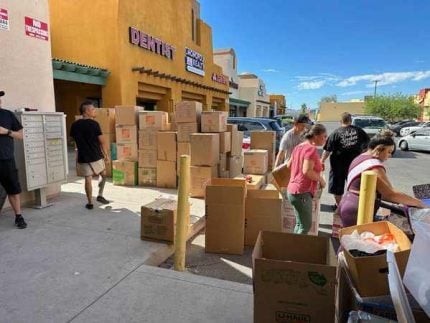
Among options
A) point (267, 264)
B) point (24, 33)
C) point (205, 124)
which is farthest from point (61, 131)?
point (267, 264)

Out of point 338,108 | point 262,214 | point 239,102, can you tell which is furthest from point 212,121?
point 338,108

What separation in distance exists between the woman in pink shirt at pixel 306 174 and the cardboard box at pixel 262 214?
53 centimetres

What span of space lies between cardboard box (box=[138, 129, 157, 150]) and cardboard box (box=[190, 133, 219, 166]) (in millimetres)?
1131

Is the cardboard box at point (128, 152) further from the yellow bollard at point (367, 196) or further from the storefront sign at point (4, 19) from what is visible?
the yellow bollard at point (367, 196)

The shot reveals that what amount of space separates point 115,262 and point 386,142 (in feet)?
9.63

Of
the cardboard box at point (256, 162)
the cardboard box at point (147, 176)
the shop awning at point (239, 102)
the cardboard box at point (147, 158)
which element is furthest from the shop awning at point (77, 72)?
the shop awning at point (239, 102)

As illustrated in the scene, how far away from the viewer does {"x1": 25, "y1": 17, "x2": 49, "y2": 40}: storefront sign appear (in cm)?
529

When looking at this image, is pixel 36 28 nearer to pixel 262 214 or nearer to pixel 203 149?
pixel 203 149

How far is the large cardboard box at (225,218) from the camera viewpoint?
4109 millimetres

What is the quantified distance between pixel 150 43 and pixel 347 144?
→ 11.8 metres

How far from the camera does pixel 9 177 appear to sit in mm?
4266

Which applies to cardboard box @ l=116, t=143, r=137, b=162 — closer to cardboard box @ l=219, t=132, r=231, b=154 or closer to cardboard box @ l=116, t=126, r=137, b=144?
cardboard box @ l=116, t=126, r=137, b=144

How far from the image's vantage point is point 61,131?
556 cm

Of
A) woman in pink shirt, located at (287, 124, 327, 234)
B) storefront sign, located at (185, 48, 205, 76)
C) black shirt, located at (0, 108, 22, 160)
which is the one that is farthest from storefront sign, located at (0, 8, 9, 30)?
storefront sign, located at (185, 48, 205, 76)
